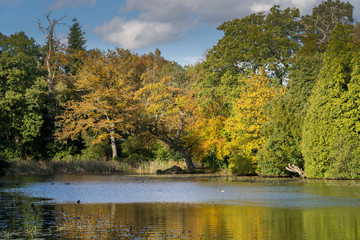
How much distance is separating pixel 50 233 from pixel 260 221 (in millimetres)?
5141

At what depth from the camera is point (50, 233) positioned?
33.0ft

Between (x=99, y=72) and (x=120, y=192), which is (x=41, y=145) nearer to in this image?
(x=99, y=72)

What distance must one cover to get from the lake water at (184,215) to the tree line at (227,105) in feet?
27.7

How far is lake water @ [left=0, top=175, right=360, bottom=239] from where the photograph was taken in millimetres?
10141

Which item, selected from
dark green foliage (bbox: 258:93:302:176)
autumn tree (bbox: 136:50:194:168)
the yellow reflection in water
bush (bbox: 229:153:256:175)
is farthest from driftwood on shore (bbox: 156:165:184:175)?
the yellow reflection in water

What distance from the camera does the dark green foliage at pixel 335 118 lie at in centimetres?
2627

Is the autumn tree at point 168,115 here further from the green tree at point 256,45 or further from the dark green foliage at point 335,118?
the dark green foliage at point 335,118

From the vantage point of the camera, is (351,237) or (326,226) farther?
(326,226)

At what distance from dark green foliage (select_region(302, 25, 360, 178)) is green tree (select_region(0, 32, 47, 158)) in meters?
27.5

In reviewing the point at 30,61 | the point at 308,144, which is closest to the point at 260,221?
the point at 308,144

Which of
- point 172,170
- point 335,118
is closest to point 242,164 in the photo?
point 172,170

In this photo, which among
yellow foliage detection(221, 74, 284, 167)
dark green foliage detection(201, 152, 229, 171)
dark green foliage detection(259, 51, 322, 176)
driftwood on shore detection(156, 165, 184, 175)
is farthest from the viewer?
dark green foliage detection(201, 152, 229, 171)

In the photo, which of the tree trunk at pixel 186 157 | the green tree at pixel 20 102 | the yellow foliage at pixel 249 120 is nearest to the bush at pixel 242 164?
the yellow foliage at pixel 249 120

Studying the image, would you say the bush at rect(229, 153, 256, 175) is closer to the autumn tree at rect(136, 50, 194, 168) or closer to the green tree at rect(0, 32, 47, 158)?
the autumn tree at rect(136, 50, 194, 168)
